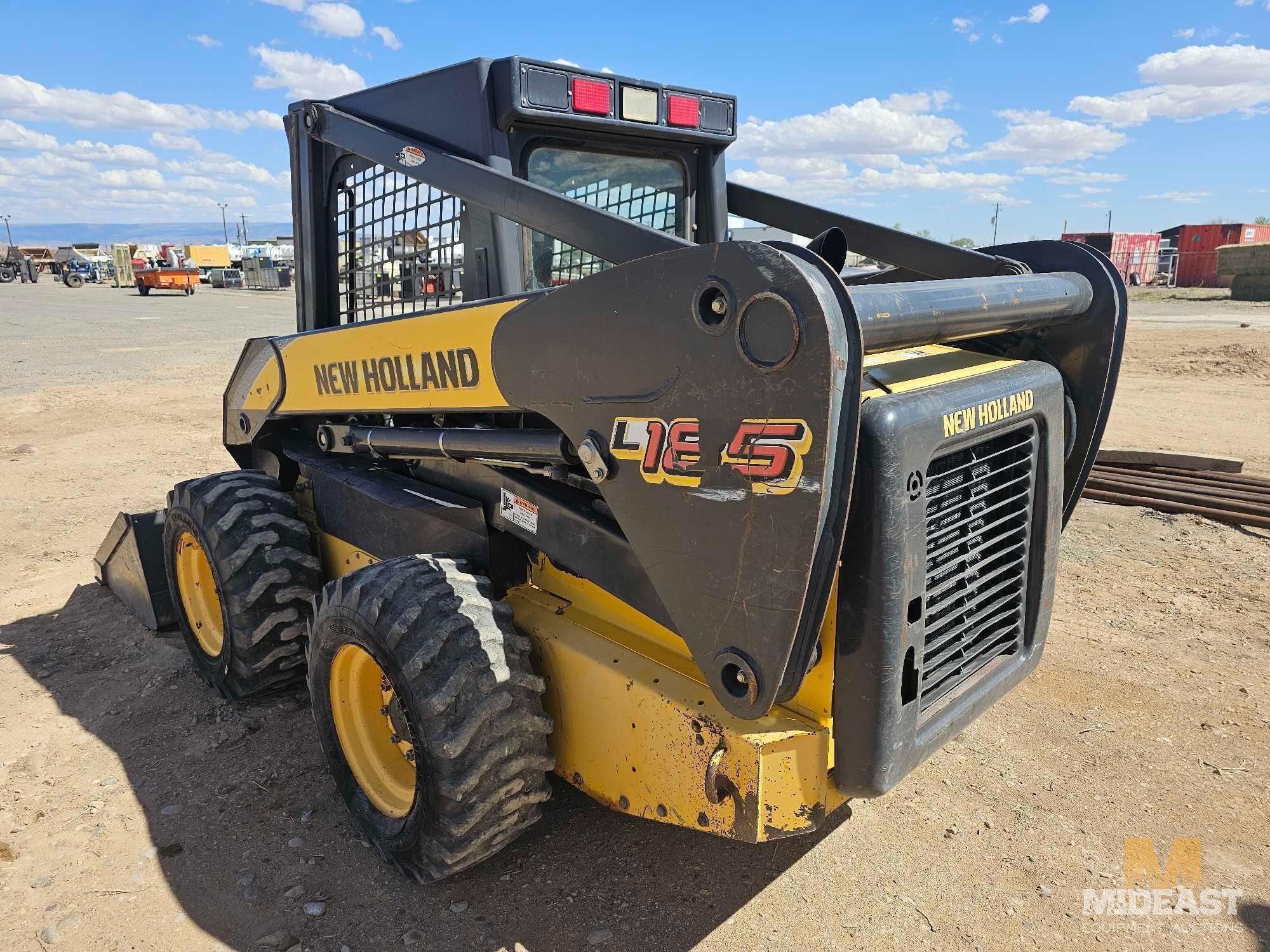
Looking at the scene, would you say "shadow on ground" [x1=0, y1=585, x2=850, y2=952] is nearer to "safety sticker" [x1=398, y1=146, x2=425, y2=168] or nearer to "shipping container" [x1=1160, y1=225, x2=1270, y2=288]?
"safety sticker" [x1=398, y1=146, x2=425, y2=168]

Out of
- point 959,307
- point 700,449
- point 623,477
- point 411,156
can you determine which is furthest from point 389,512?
point 959,307

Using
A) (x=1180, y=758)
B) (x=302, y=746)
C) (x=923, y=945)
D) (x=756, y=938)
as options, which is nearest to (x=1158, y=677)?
(x=1180, y=758)

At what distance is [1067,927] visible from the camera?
251 centimetres

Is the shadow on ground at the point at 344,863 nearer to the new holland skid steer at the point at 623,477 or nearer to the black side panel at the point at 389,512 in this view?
the new holland skid steer at the point at 623,477

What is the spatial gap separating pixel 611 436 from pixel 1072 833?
2.14 m

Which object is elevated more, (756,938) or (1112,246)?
(1112,246)

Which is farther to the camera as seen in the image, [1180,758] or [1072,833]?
[1180,758]

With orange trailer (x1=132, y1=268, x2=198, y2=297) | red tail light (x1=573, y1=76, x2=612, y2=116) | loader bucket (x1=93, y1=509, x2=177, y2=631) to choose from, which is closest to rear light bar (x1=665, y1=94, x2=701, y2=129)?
red tail light (x1=573, y1=76, x2=612, y2=116)

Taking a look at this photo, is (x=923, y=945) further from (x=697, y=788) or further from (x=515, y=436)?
(x=515, y=436)

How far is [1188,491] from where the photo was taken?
6.29 m

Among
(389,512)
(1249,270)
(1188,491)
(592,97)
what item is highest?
(1249,270)

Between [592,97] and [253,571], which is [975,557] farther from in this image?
[253,571]

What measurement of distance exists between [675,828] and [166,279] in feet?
130

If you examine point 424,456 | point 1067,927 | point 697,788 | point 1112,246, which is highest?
point 1112,246
